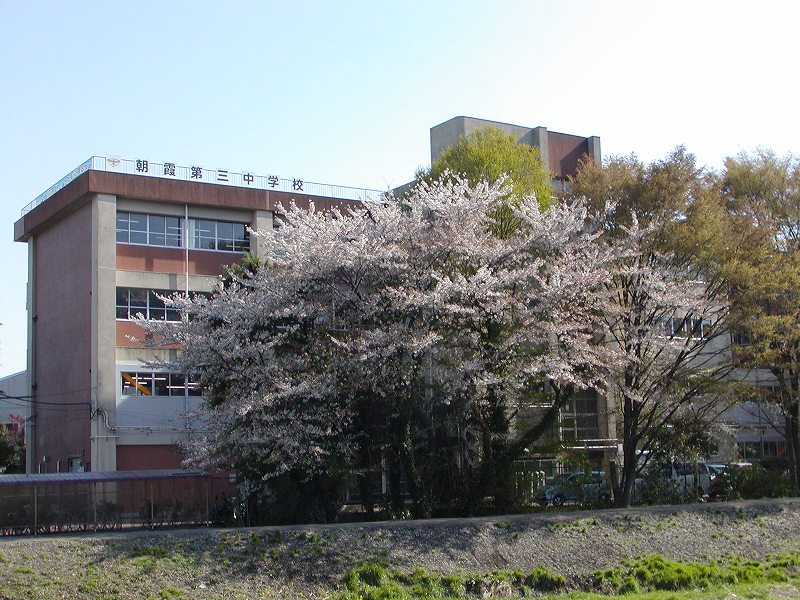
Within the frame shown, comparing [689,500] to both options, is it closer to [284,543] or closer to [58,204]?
[284,543]

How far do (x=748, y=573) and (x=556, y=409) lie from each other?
8.07 meters

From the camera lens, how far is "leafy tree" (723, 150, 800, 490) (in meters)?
31.8

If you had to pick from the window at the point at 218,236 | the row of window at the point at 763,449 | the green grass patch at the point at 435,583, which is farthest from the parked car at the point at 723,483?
the window at the point at 218,236

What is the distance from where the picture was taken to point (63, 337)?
44938 millimetres

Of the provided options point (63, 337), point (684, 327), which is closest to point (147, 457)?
point (63, 337)

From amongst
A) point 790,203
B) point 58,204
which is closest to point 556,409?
point 790,203

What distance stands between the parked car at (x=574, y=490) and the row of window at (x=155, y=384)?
16.7 m

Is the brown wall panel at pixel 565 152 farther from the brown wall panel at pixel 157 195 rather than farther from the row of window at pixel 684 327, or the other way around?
the row of window at pixel 684 327

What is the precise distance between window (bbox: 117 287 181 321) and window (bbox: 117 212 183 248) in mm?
2279

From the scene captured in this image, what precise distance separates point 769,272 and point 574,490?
32.5ft

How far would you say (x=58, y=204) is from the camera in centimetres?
4478

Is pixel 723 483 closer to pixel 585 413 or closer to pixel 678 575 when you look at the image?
pixel 585 413

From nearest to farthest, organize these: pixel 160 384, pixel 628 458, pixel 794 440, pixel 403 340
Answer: pixel 403 340 → pixel 628 458 → pixel 794 440 → pixel 160 384

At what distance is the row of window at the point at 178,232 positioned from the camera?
43.3 metres
